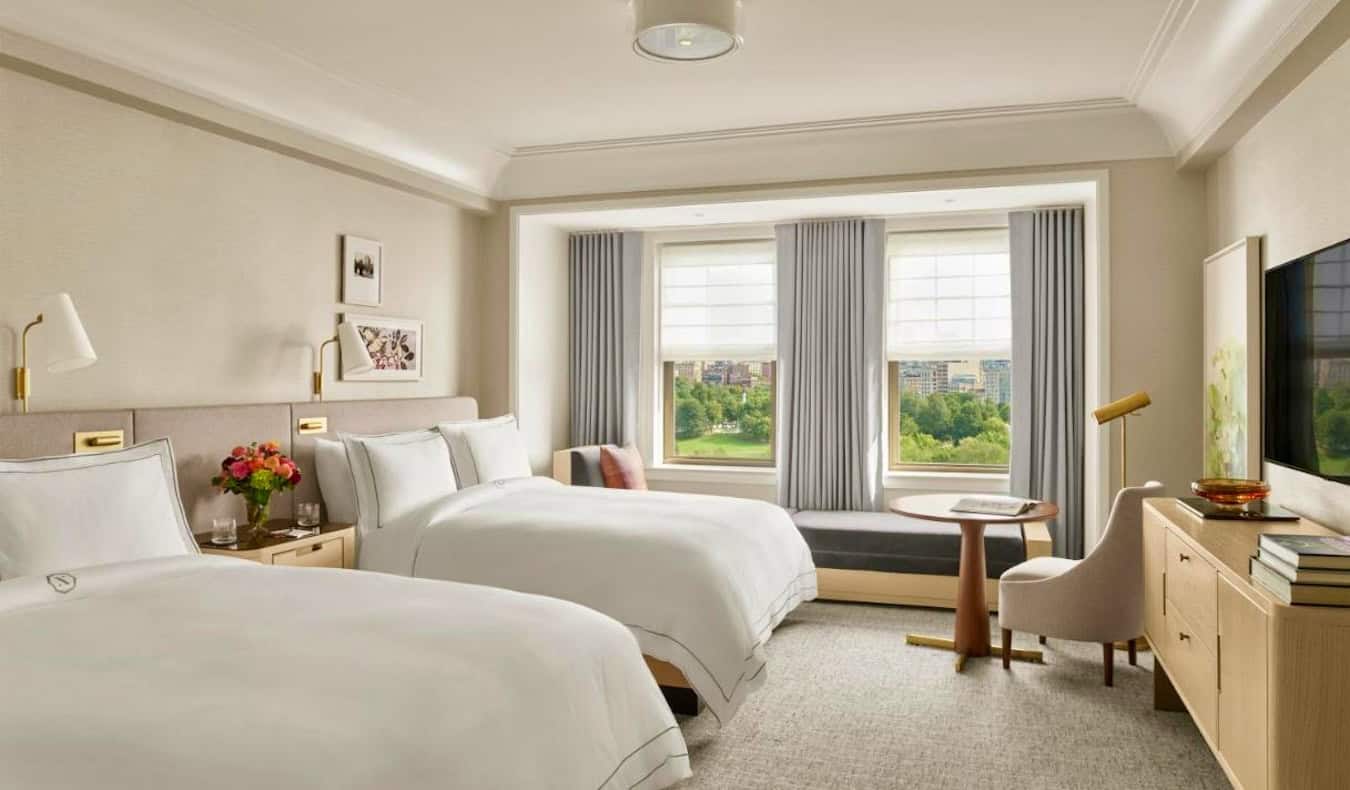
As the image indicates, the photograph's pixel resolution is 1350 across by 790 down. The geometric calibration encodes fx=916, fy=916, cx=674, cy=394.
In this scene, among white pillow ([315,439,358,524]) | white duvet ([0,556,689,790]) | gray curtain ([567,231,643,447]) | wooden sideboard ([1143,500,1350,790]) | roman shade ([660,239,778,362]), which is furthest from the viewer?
gray curtain ([567,231,643,447])

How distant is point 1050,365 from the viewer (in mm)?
5465

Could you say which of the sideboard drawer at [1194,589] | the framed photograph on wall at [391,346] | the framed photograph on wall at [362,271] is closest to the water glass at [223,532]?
the framed photograph on wall at [391,346]

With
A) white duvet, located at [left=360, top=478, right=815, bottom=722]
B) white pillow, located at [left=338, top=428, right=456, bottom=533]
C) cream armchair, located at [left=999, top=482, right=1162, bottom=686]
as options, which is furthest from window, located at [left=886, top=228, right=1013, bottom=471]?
white pillow, located at [left=338, top=428, right=456, bottom=533]

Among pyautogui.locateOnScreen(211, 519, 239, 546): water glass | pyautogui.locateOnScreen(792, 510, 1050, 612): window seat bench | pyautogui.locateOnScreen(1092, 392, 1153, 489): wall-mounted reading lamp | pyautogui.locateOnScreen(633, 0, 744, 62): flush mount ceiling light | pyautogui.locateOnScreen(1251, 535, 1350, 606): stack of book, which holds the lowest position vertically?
pyautogui.locateOnScreen(792, 510, 1050, 612): window seat bench

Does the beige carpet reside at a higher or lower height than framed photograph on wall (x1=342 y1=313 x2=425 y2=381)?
lower

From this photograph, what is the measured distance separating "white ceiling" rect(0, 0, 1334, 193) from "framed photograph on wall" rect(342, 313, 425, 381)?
0.88 m

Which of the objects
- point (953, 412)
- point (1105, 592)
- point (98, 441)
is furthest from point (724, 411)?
point (98, 441)

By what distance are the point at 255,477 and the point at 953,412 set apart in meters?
4.18

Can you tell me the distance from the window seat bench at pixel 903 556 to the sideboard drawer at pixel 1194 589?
1.63 metres

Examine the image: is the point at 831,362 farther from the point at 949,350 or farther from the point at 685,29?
the point at 685,29

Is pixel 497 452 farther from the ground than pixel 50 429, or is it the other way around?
pixel 50 429

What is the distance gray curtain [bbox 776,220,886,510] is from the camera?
5.84 meters

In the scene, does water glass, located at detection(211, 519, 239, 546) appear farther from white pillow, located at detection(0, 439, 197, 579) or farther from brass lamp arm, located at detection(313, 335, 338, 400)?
brass lamp arm, located at detection(313, 335, 338, 400)

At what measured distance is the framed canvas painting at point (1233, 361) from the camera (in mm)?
3703
